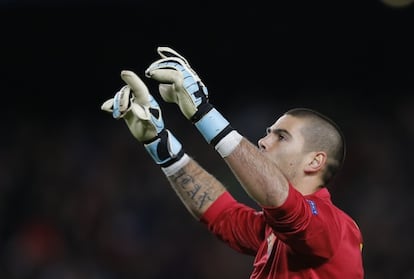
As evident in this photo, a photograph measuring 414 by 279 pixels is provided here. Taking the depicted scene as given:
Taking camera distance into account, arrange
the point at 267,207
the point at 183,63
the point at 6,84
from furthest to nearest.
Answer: the point at 6,84 < the point at 183,63 < the point at 267,207

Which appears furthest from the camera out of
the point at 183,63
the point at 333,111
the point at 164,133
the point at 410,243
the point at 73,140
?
the point at 73,140

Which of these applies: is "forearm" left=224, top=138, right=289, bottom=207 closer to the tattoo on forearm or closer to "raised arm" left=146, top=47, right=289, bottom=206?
"raised arm" left=146, top=47, right=289, bottom=206

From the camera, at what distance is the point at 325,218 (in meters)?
3.13

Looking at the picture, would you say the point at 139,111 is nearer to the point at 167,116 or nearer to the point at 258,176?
the point at 258,176

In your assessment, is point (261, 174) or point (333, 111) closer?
point (261, 174)

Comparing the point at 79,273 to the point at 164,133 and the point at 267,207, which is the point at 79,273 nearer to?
the point at 164,133

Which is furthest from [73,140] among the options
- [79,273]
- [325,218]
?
[325,218]

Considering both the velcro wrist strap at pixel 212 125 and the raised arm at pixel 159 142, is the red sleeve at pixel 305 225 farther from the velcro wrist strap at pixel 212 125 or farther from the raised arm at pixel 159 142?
the raised arm at pixel 159 142

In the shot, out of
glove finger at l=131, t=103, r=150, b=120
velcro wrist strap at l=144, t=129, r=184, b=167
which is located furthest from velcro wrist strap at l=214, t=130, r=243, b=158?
velcro wrist strap at l=144, t=129, r=184, b=167

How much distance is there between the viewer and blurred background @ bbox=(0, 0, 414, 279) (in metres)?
7.09

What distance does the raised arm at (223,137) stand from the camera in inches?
118

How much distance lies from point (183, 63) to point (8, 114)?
246 inches

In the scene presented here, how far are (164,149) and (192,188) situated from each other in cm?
28

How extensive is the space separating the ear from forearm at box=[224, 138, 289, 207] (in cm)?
49
